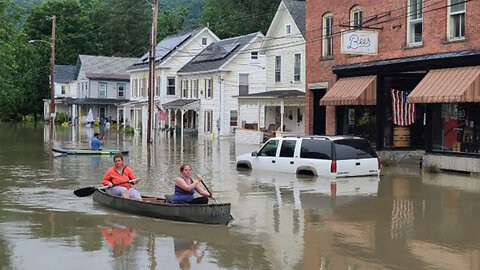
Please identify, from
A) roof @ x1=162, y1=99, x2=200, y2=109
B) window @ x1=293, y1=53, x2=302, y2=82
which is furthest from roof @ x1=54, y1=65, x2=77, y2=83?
window @ x1=293, y1=53, x2=302, y2=82

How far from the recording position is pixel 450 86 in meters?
23.4

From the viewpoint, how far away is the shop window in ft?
78.3

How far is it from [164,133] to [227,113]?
7309mm

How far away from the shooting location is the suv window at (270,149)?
23531 millimetres

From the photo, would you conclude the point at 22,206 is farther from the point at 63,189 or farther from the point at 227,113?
the point at 227,113

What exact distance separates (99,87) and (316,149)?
69.7m

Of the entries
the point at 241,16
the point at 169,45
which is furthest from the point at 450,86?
the point at 241,16

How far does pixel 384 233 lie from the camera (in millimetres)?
13070

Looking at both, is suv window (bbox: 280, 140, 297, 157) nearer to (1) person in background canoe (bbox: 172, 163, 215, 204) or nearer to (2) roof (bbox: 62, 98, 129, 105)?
(1) person in background canoe (bbox: 172, 163, 215, 204)

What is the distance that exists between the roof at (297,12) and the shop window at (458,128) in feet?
76.0

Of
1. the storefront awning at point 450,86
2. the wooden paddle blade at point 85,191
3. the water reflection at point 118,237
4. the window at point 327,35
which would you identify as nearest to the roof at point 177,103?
the window at point 327,35

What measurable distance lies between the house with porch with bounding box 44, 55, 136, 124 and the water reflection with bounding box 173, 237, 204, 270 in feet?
246

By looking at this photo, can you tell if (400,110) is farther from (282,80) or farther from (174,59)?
(174,59)

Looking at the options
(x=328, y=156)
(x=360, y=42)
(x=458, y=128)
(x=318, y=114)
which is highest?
(x=360, y=42)
